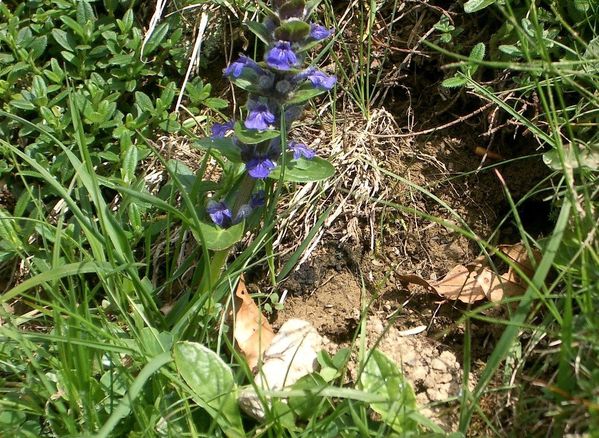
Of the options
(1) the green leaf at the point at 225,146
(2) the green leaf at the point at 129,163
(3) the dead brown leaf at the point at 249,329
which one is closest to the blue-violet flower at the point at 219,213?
(1) the green leaf at the point at 225,146

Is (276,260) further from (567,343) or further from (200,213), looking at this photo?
(567,343)

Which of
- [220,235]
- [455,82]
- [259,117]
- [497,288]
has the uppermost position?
[259,117]

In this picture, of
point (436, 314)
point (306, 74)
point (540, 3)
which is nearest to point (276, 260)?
point (436, 314)

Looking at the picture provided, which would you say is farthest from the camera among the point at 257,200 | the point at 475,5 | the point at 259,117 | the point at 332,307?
the point at 475,5

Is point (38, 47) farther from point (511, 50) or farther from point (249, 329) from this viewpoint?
point (511, 50)

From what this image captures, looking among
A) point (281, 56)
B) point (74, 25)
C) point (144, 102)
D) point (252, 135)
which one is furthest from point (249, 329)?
point (74, 25)

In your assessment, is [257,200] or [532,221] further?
[532,221]

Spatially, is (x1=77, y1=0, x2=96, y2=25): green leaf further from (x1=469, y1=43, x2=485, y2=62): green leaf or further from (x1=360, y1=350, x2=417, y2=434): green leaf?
(x1=360, y1=350, x2=417, y2=434): green leaf

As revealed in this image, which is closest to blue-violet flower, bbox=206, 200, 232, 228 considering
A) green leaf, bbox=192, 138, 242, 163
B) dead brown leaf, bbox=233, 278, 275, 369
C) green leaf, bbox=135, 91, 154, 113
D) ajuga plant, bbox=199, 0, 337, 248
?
ajuga plant, bbox=199, 0, 337, 248
